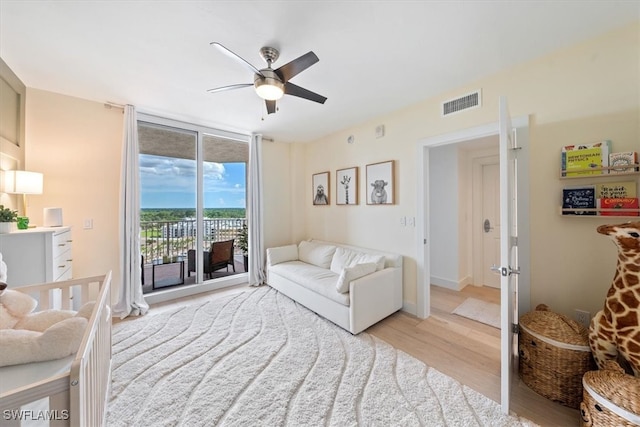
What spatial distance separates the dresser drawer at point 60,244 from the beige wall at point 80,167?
491 mm

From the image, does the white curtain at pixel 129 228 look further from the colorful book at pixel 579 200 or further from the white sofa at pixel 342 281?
the colorful book at pixel 579 200

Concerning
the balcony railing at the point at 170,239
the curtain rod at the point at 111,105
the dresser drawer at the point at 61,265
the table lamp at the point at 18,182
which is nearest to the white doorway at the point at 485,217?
the balcony railing at the point at 170,239

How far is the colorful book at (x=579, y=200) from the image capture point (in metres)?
1.70

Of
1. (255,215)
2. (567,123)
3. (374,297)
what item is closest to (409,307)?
(374,297)

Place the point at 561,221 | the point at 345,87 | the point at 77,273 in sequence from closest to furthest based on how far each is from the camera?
1. the point at 561,221
2. the point at 345,87
3. the point at 77,273

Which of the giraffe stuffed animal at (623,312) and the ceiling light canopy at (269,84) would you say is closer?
the giraffe stuffed animal at (623,312)

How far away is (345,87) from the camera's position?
2.50 metres

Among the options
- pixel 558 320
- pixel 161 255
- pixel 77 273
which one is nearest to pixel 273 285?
pixel 161 255

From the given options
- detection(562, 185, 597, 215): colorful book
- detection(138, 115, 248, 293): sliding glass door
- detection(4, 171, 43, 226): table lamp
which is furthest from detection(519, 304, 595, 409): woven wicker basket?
detection(4, 171, 43, 226): table lamp

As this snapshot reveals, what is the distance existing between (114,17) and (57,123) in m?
1.91

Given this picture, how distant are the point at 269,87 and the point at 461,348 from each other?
2858mm

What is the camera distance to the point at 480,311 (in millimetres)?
2957

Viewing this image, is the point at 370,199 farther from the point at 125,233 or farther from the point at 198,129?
the point at 125,233

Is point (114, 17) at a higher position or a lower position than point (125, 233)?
higher
